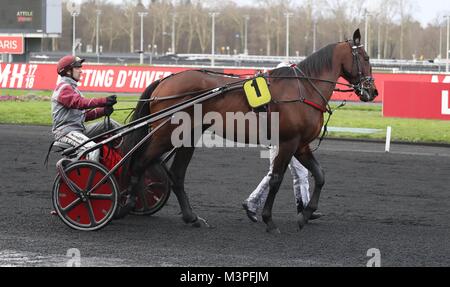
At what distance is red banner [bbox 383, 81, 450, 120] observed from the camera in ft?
64.8

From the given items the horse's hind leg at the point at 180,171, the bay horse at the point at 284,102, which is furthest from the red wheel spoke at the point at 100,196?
the horse's hind leg at the point at 180,171

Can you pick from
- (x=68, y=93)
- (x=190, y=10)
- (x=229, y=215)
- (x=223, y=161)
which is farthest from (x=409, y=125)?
(x=190, y=10)

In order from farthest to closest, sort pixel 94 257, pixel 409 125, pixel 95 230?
pixel 409 125 < pixel 95 230 < pixel 94 257

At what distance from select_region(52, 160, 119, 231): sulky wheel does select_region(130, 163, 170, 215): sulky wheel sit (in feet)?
2.61

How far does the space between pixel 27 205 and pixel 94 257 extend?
285 cm

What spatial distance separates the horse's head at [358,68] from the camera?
8.79m

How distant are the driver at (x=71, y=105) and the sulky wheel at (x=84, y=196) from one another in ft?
1.16

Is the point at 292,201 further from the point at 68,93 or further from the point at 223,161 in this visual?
the point at 223,161

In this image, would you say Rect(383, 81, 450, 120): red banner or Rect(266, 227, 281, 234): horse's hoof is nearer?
Rect(266, 227, 281, 234): horse's hoof

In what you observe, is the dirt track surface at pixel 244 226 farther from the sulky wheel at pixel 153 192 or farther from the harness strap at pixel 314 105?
the harness strap at pixel 314 105

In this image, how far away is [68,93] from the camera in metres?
8.51

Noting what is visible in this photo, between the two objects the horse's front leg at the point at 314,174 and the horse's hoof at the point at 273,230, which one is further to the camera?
the horse's front leg at the point at 314,174

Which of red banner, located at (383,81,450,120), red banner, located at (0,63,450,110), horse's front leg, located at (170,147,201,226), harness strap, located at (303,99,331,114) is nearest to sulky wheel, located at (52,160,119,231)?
horse's front leg, located at (170,147,201,226)

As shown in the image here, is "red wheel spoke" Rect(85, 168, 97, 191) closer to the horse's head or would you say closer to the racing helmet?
the racing helmet
